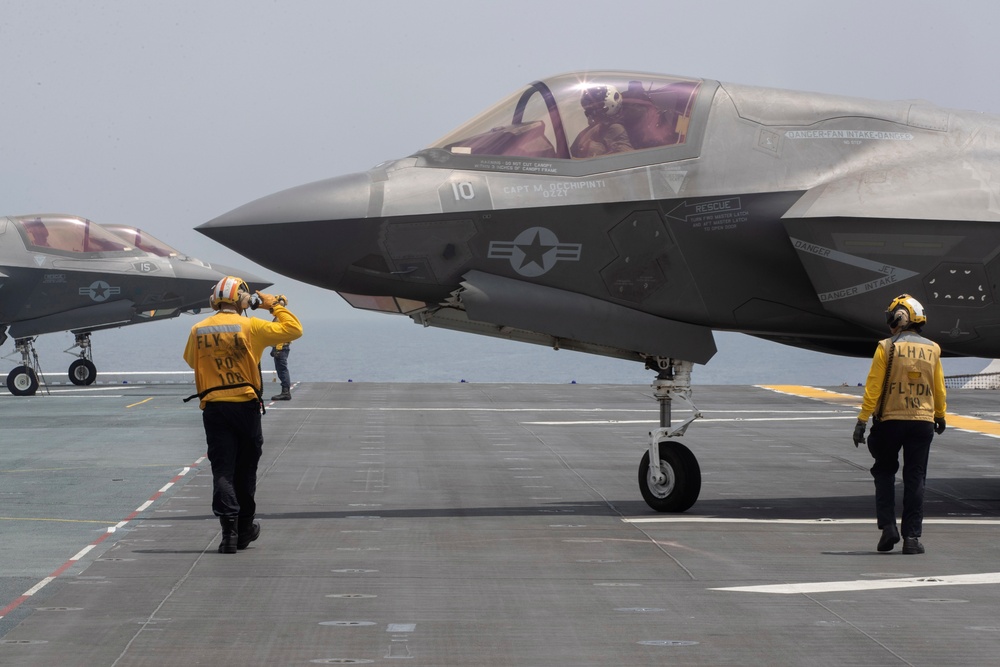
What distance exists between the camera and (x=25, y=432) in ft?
63.9

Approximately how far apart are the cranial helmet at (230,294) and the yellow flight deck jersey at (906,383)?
16.6ft

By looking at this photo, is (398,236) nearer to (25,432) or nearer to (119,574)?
(119,574)

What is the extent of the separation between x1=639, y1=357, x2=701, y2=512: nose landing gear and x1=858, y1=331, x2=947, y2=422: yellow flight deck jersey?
2.07 m

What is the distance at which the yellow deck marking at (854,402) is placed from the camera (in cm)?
2117

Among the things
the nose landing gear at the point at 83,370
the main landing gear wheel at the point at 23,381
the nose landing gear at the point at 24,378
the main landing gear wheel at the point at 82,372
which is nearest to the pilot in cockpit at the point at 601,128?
the nose landing gear at the point at 24,378

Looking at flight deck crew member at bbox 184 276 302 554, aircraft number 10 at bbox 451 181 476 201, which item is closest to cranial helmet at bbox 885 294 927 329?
aircraft number 10 at bbox 451 181 476 201

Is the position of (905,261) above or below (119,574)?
above

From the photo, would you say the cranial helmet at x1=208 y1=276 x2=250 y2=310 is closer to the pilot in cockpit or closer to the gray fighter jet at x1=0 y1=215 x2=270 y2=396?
the pilot in cockpit

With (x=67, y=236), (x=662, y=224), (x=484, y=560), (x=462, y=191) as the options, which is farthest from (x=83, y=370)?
(x=484, y=560)

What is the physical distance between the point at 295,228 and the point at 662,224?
3.31 meters

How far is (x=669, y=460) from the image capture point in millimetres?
11273

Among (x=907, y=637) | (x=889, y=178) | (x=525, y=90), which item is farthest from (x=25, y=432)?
(x=907, y=637)

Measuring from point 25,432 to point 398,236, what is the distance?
11.5 metres

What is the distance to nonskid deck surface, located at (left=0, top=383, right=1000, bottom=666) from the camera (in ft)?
21.0
